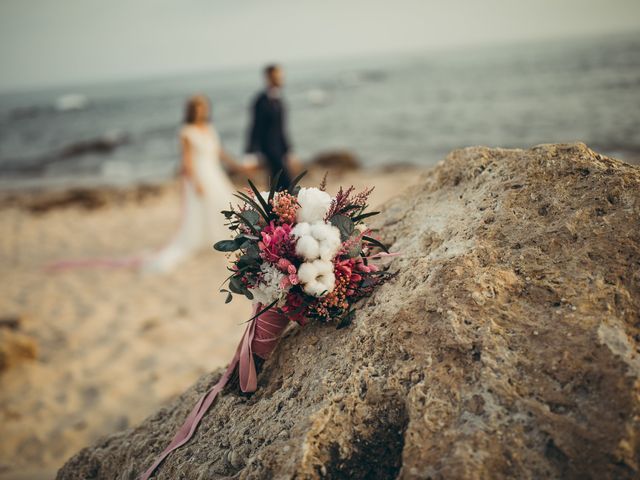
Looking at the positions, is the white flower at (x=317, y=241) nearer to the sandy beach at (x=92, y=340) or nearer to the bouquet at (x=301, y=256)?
the bouquet at (x=301, y=256)

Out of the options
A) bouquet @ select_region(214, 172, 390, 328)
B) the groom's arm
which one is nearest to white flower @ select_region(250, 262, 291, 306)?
bouquet @ select_region(214, 172, 390, 328)

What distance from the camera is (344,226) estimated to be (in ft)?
6.15

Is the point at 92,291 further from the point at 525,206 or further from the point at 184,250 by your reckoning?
the point at 525,206

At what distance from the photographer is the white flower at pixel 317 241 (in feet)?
5.76

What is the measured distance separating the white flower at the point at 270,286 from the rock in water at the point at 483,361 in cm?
32

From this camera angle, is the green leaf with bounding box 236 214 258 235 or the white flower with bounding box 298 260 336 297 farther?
the green leaf with bounding box 236 214 258 235

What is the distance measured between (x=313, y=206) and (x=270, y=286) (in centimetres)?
38

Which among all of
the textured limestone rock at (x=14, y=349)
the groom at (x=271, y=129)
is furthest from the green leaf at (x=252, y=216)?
the groom at (x=271, y=129)

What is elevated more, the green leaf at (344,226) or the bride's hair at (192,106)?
the bride's hair at (192,106)

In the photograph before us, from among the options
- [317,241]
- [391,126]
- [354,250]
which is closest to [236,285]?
[317,241]

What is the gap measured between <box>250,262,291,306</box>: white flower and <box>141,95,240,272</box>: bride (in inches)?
238

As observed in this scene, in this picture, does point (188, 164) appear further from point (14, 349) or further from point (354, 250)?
point (354, 250)

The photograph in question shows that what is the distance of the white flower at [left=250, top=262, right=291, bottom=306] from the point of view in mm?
1807

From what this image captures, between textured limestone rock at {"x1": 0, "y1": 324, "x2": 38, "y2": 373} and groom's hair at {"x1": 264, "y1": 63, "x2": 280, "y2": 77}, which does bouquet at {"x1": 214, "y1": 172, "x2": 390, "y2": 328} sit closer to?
textured limestone rock at {"x1": 0, "y1": 324, "x2": 38, "y2": 373}
